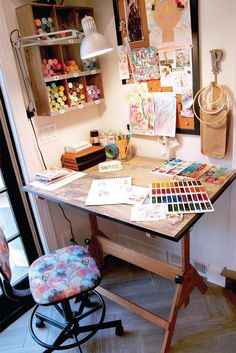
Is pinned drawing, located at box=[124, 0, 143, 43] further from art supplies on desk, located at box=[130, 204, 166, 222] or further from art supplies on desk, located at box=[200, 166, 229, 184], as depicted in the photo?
art supplies on desk, located at box=[130, 204, 166, 222]

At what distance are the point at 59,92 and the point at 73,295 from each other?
46.9 inches

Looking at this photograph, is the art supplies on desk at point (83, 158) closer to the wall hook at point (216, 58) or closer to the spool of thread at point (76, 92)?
the spool of thread at point (76, 92)

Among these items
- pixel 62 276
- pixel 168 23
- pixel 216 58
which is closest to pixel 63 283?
pixel 62 276

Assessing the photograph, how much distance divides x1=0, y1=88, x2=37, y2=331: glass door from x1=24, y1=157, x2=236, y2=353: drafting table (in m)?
0.15

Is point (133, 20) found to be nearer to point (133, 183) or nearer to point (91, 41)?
point (91, 41)

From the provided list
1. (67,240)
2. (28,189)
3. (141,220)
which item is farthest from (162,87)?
(67,240)

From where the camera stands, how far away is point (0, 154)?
1743 millimetres

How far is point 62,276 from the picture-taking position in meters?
1.46

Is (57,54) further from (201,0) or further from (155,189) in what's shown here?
(155,189)

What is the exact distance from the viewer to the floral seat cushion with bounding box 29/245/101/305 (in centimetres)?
138

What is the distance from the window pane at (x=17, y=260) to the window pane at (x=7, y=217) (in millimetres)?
81

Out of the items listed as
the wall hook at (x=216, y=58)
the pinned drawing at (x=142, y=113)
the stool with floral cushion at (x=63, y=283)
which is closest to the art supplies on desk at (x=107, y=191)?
the stool with floral cushion at (x=63, y=283)

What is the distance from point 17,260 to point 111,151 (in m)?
1.04

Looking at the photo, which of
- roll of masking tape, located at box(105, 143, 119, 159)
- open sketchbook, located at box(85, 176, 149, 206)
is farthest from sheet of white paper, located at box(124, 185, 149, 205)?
roll of masking tape, located at box(105, 143, 119, 159)
